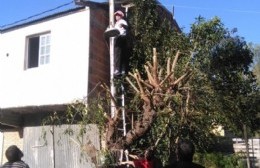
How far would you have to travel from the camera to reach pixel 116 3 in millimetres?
13422

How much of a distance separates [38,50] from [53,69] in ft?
3.92

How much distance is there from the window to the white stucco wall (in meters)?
0.22

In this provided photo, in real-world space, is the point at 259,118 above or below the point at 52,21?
below

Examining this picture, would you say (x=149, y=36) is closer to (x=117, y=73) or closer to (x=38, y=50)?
(x=117, y=73)

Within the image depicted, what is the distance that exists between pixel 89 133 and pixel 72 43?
12.0ft

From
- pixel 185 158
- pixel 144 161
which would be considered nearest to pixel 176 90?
pixel 144 161

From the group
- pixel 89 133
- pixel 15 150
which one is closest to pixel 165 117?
pixel 89 133

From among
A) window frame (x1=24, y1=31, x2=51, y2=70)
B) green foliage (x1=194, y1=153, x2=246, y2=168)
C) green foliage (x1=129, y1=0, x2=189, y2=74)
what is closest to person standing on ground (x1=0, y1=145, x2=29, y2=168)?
green foliage (x1=129, y1=0, x2=189, y2=74)

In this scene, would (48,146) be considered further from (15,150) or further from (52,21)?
(15,150)

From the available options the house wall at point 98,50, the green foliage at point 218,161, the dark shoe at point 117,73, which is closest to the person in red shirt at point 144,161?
the dark shoe at point 117,73

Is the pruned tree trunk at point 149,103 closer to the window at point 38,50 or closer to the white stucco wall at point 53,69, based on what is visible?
the white stucco wall at point 53,69

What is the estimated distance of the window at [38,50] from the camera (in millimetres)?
13250

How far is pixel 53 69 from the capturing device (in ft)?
42.0

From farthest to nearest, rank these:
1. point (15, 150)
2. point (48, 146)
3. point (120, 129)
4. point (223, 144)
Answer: point (223, 144) < point (48, 146) < point (120, 129) < point (15, 150)
